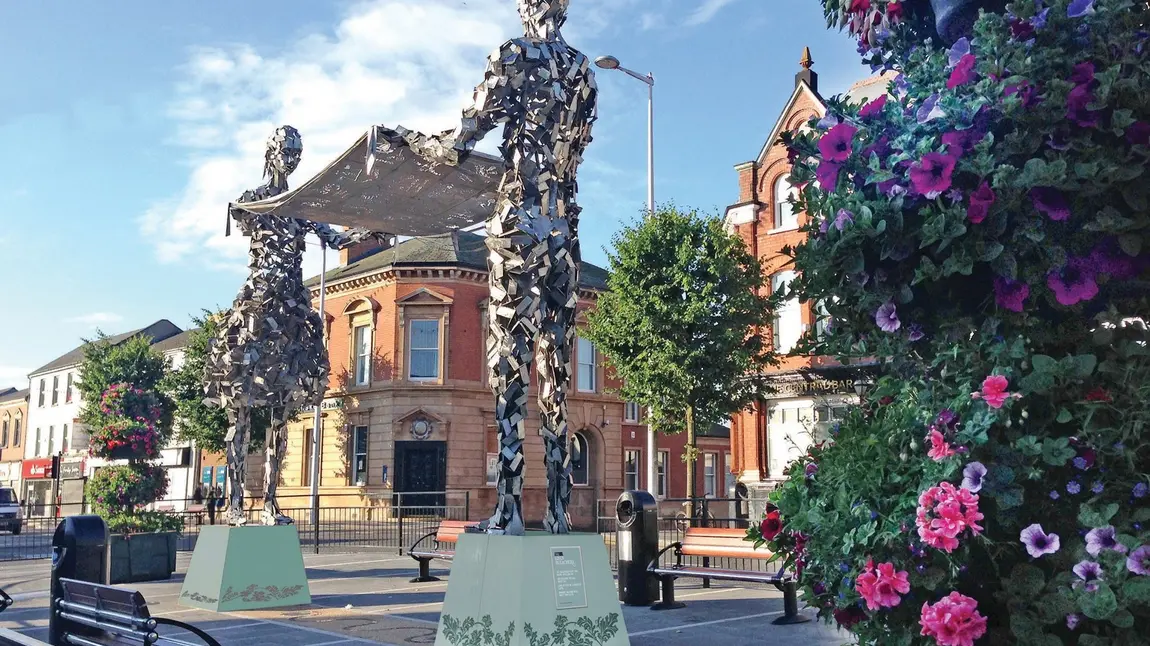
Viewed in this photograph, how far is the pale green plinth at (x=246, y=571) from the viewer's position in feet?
34.3

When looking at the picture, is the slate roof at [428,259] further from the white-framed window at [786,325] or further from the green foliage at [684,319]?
the green foliage at [684,319]

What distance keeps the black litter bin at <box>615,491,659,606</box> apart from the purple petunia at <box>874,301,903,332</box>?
334 inches

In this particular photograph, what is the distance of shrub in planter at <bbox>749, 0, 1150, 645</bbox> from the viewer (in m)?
2.53

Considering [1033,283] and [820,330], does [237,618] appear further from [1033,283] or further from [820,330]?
[1033,283]

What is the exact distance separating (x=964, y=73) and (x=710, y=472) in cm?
4967

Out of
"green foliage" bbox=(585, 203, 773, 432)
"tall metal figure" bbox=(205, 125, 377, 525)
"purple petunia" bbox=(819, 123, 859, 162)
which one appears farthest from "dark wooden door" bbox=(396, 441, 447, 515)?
"purple petunia" bbox=(819, 123, 859, 162)

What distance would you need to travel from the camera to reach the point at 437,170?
25.2 ft

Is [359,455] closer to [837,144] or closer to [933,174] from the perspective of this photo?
[837,144]

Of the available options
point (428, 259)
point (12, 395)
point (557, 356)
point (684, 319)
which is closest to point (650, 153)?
point (684, 319)

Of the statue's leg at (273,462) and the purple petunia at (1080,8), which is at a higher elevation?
the purple petunia at (1080,8)

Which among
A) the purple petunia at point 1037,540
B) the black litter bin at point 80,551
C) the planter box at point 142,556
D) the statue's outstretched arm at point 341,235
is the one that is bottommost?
the planter box at point 142,556

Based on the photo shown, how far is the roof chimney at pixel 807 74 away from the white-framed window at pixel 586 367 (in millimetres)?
13980

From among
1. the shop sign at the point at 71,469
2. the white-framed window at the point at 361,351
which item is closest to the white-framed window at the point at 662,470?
the white-framed window at the point at 361,351

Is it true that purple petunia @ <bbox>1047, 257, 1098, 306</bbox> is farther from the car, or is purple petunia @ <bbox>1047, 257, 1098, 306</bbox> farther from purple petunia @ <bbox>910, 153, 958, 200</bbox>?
the car
